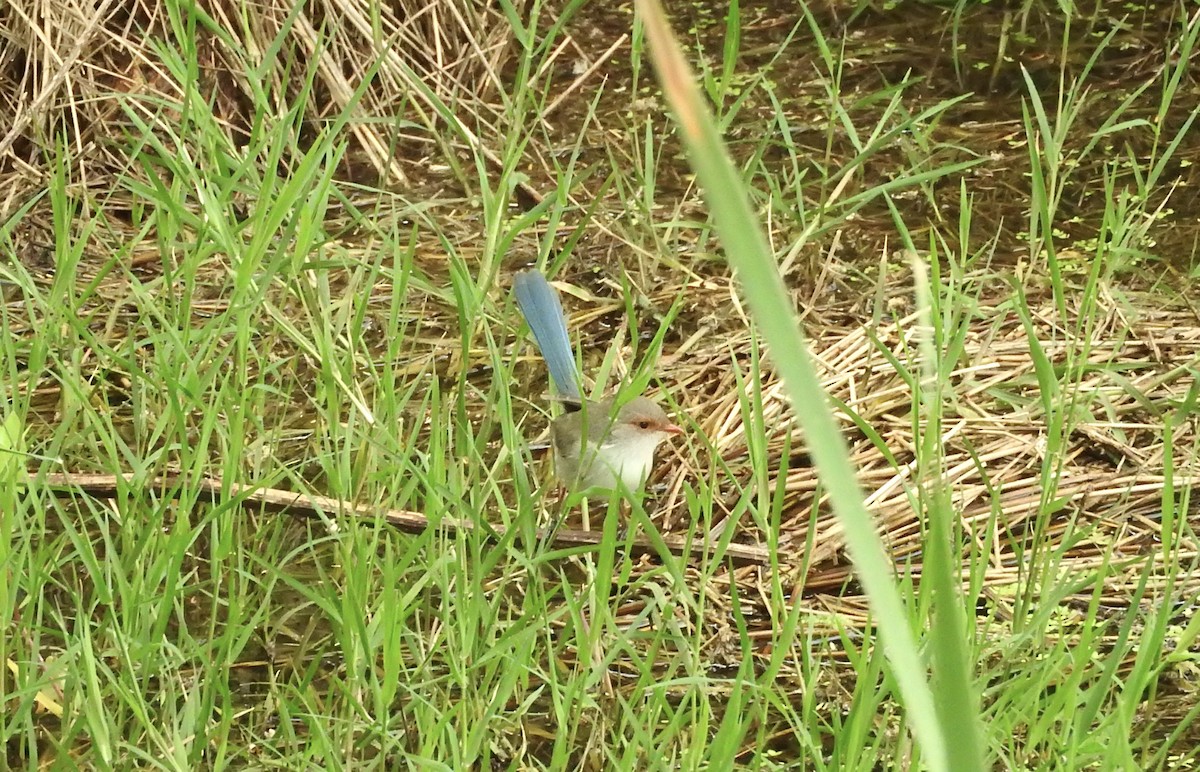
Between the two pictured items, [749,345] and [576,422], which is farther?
[749,345]

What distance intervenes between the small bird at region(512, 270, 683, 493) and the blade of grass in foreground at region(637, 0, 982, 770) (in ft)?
8.31

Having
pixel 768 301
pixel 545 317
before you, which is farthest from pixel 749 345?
pixel 768 301

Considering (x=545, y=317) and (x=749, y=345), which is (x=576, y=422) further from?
(x=749, y=345)

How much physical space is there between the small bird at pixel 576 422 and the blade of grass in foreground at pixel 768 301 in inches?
99.8

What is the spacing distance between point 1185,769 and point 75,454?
2302 mm

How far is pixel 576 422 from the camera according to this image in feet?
11.1

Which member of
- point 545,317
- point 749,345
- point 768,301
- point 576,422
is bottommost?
point 749,345

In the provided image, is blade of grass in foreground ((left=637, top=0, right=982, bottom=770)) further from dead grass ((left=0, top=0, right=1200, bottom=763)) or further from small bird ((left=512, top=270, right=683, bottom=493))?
small bird ((left=512, top=270, right=683, bottom=493))

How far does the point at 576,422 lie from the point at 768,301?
2.69 meters

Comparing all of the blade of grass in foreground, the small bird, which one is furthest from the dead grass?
the blade of grass in foreground

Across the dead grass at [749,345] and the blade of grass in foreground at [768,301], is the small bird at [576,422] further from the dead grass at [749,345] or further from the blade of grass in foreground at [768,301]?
the blade of grass in foreground at [768,301]

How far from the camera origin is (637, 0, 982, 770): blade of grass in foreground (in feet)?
2.22

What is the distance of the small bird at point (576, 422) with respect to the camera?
335 cm

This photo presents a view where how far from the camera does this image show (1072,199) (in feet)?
15.9
